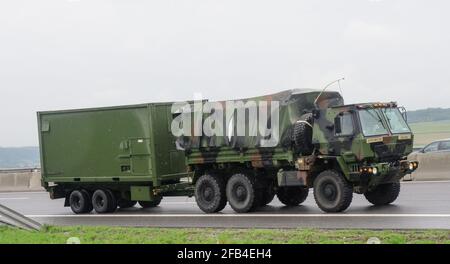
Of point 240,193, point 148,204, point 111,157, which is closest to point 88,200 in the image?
point 111,157

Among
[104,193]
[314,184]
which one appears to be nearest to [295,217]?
[314,184]

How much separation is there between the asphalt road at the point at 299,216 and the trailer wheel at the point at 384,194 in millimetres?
173

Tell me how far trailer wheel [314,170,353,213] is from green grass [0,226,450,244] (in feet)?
9.19

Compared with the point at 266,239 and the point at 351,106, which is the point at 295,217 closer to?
the point at 351,106

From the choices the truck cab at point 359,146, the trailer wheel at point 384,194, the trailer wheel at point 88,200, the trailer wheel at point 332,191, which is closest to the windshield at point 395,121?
the truck cab at point 359,146

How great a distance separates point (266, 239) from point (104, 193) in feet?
27.6

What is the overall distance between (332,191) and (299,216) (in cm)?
86

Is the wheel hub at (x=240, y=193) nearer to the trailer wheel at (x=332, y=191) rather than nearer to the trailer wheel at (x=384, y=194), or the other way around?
the trailer wheel at (x=332, y=191)

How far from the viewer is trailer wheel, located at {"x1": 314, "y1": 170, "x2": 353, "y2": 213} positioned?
611 inches

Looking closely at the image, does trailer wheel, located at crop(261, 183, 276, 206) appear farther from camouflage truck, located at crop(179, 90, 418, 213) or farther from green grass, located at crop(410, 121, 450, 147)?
green grass, located at crop(410, 121, 450, 147)

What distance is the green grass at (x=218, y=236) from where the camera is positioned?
1131cm

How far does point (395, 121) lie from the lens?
53.7 ft

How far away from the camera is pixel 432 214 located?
14570 mm

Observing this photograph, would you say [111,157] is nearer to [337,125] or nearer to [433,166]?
[337,125]
